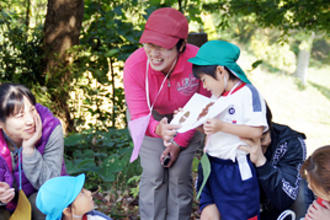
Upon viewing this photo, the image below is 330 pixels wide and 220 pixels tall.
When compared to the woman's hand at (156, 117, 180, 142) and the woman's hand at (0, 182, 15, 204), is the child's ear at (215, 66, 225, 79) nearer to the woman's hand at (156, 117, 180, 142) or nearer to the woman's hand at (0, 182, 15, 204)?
the woman's hand at (156, 117, 180, 142)

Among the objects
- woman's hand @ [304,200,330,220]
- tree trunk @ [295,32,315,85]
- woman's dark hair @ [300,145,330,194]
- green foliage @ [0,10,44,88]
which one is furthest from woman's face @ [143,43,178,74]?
tree trunk @ [295,32,315,85]

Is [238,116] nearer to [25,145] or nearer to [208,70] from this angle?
[208,70]

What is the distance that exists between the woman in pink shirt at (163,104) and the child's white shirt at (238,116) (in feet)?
1.00

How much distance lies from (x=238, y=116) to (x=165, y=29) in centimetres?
74

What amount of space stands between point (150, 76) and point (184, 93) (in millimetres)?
270

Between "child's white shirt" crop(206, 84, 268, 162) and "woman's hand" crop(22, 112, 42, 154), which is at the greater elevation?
"child's white shirt" crop(206, 84, 268, 162)

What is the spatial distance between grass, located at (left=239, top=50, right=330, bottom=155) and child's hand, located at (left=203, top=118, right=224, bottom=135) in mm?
7014

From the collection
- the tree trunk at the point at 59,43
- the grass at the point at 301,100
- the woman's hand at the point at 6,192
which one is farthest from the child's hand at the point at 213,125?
the grass at the point at 301,100

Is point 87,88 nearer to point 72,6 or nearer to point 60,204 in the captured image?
point 72,6

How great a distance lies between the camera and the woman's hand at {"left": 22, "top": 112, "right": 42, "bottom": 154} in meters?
2.50

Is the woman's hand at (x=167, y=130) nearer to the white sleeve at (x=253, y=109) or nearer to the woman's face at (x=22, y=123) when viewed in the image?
the white sleeve at (x=253, y=109)

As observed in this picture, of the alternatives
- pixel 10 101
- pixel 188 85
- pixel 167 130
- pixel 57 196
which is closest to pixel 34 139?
pixel 10 101

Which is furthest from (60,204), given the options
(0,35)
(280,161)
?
(0,35)

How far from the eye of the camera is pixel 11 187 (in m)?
2.56
